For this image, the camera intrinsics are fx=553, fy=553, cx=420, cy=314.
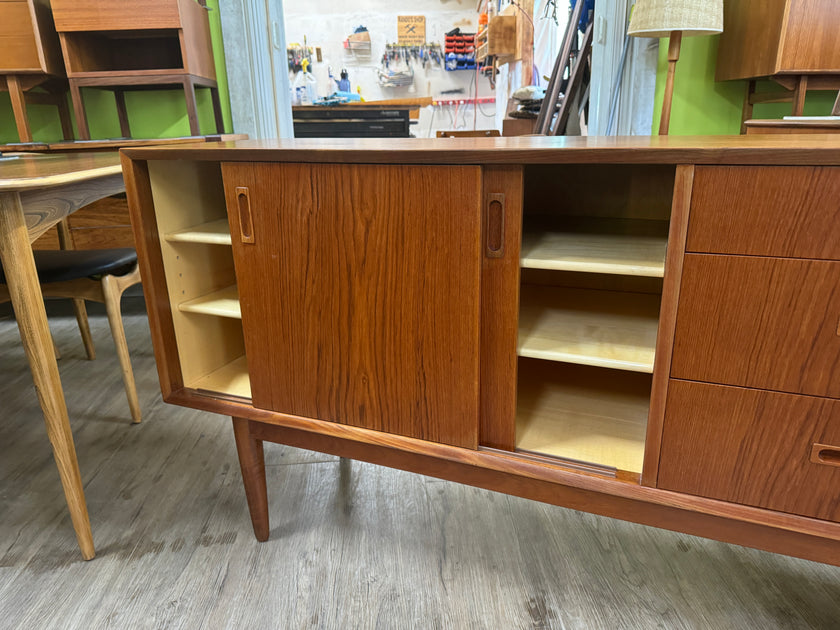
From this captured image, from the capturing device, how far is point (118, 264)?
1.73 meters

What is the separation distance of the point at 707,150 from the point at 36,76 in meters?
3.17

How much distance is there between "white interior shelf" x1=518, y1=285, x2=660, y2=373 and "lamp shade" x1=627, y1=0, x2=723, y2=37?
1368 millimetres

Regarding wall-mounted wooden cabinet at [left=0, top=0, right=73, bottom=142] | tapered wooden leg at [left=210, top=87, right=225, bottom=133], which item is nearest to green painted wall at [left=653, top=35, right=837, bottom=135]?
tapered wooden leg at [left=210, top=87, right=225, bottom=133]

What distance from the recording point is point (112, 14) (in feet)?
8.25

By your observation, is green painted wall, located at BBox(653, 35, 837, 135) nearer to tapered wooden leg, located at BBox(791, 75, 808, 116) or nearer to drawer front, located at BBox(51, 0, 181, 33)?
tapered wooden leg, located at BBox(791, 75, 808, 116)

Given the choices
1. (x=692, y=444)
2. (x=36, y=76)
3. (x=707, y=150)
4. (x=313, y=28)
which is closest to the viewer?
(x=707, y=150)

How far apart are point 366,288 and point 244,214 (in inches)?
10.5

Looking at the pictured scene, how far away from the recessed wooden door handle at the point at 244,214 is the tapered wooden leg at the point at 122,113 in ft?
8.74

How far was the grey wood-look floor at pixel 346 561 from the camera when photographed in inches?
42.0

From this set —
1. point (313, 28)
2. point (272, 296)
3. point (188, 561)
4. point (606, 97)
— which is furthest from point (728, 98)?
point (313, 28)

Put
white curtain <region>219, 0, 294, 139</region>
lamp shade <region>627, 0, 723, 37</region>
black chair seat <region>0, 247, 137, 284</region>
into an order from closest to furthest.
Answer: black chair seat <region>0, 247, 137, 284</region>
lamp shade <region>627, 0, 723, 37</region>
white curtain <region>219, 0, 294, 139</region>

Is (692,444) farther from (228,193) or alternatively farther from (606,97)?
(606,97)

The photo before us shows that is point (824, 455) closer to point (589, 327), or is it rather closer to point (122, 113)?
point (589, 327)

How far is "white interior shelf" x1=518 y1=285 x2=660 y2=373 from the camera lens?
886mm
